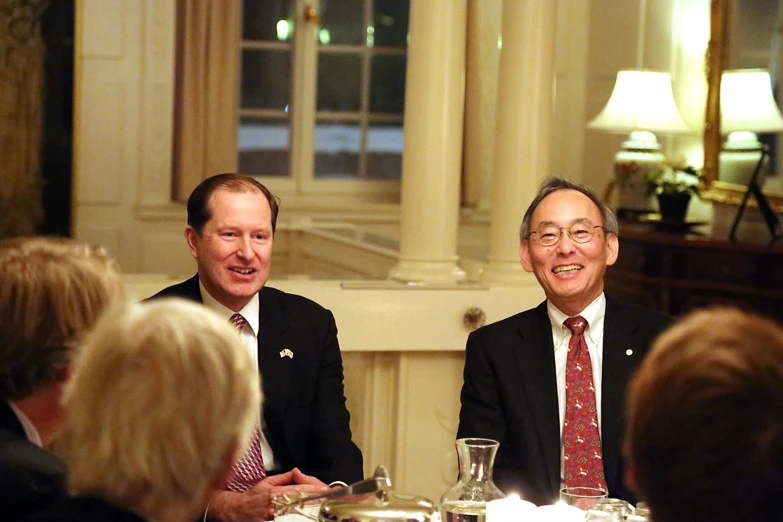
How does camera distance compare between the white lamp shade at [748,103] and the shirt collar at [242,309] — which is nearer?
the shirt collar at [242,309]

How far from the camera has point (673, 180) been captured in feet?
19.2


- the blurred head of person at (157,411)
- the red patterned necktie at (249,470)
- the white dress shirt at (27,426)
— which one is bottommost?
the red patterned necktie at (249,470)

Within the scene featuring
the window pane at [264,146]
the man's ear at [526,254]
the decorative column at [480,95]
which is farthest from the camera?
the window pane at [264,146]

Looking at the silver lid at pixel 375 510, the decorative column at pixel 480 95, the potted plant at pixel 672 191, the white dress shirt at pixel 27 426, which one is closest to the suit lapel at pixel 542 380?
the silver lid at pixel 375 510

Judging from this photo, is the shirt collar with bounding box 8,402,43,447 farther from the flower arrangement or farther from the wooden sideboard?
the flower arrangement

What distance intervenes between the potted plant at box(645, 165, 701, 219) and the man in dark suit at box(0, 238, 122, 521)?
4.57 m

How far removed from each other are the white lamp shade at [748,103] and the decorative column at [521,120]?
2052 millimetres

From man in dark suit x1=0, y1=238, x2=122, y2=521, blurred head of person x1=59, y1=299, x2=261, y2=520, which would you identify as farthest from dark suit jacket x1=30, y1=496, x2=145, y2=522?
man in dark suit x1=0, y1=238, x2=122, y2=521

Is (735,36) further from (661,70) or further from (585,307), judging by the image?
(585,307)

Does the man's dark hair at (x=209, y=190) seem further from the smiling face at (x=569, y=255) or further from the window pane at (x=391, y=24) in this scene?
the window pane at (x=391, y=24)

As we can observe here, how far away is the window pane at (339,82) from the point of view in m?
7.39

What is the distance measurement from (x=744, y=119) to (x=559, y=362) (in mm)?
3567

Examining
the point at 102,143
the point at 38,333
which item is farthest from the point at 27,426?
the point at 102,143

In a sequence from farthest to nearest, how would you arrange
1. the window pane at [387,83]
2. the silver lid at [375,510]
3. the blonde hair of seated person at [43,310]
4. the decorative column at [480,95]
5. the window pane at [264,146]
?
the window pane at [387,83] → the window pane at [264,146] → the decorative column at [480,95] → the silver lid at [375,510] → the blonde hair of seated person at [43,310]
